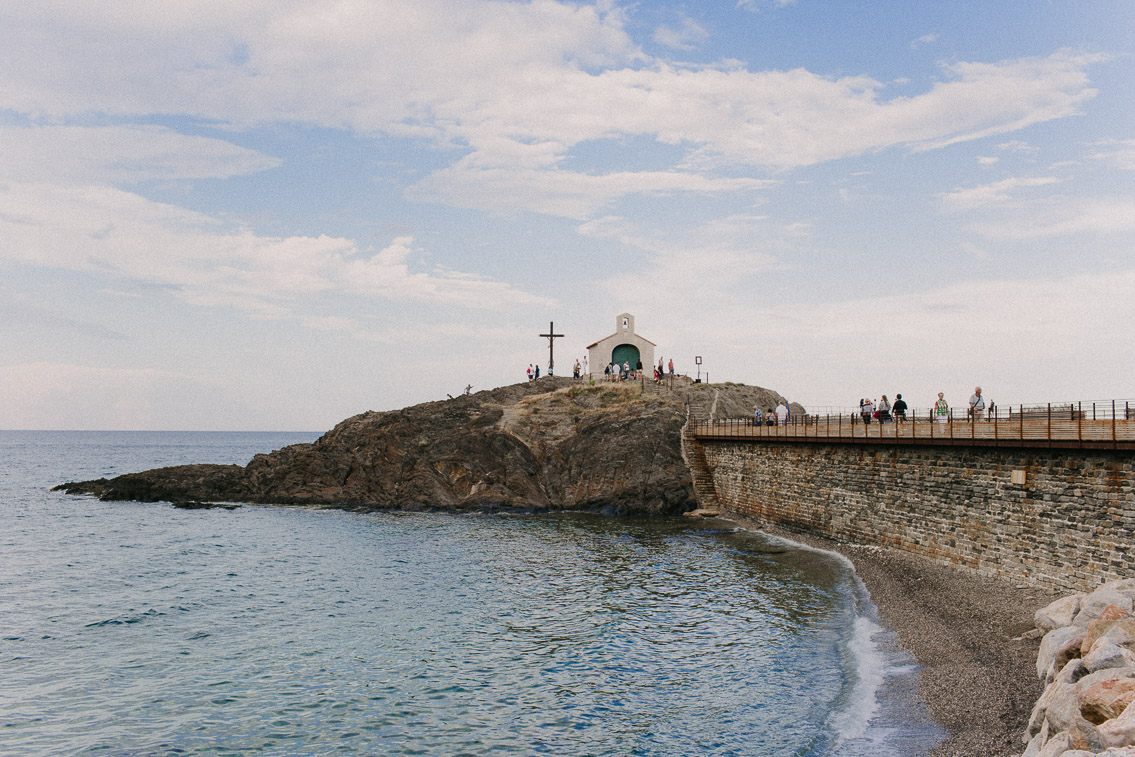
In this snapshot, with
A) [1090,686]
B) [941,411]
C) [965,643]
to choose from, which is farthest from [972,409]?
[1090,686]

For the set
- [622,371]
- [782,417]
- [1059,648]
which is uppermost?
[622,371]

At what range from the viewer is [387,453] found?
59.4 meters

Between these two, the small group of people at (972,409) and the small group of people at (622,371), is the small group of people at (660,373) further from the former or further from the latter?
the small group of people at (972,409)

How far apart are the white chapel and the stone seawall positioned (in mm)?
29477

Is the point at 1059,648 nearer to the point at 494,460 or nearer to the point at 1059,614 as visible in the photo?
the point at 1059,614

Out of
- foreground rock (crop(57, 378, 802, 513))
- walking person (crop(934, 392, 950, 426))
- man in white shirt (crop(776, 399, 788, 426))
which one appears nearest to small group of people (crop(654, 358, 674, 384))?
foreground rock (crop(57, 378, 802, 513))

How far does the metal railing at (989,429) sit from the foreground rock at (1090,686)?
6565 mm

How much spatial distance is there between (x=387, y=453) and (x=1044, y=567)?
4717cm

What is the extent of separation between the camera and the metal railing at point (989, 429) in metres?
22.3

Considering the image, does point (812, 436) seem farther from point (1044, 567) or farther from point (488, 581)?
point (488, 581)

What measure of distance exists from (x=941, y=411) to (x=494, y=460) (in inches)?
1358

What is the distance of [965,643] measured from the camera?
20.5 metres

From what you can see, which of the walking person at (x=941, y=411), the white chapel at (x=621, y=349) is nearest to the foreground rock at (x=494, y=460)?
the white chapel at (x=621, y=349)

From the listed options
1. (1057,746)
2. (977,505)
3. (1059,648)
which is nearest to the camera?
(1057,746)
